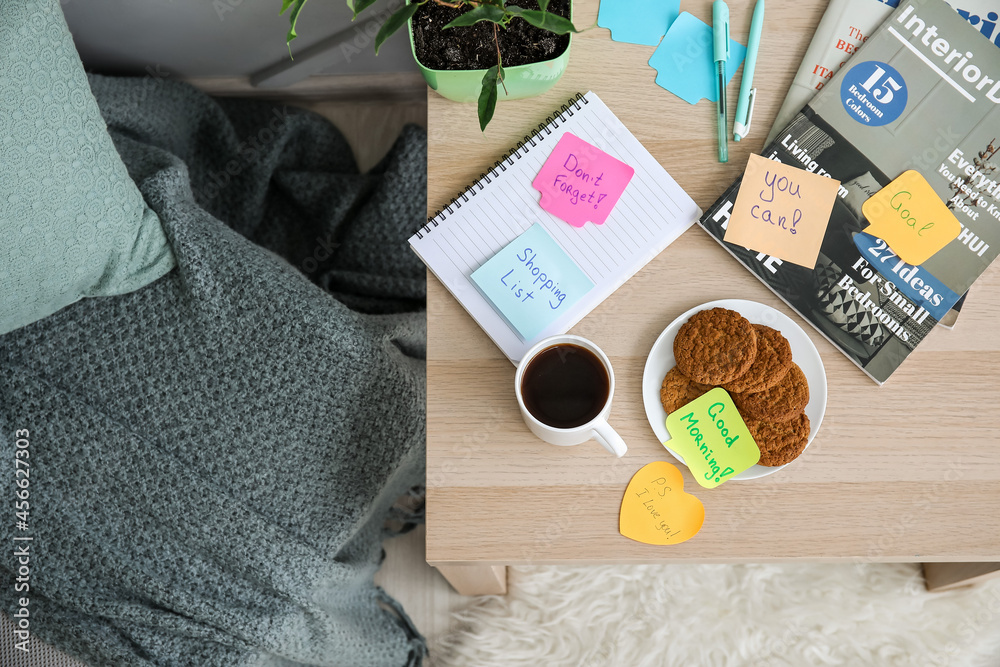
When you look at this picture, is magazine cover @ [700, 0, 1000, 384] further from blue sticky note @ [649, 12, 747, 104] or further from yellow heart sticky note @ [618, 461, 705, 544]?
yellow heart sticky note @ [618, 461, 705, 544]

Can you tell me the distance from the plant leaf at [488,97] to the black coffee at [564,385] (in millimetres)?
212

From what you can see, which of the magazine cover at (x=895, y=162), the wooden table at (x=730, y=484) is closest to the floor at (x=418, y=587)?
the wooden table at (x=730, y=484)

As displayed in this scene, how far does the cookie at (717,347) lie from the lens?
0.59 meters

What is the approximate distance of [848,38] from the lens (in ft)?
2.17

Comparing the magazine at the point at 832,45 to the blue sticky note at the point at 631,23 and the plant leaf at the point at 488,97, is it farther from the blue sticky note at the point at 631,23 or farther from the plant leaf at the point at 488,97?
the plant leaf at the point at 488,97

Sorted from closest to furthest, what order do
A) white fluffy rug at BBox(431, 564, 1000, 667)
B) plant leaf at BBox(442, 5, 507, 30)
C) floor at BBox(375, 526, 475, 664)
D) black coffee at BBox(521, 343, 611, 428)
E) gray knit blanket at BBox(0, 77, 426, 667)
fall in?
1. plant leaf at BBox(442, 5, 507, 30)
2. black coffee at BBox(521, 343, 611, 428)
3. gray knit blanket at BBox(0, 77, 426, 667)
4. white fluffy rug at BBox(431, 564, 1000, 667)
5. floor at BBox(375, 526, 475, 664)

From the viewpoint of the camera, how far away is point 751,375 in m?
0.60

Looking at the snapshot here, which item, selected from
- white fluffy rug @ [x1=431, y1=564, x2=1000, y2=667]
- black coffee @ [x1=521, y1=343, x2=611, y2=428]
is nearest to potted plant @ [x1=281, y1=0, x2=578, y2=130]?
black coffee @ [x1=521, y1=343, x2=611, y2=428]

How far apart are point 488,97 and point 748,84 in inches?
11.2

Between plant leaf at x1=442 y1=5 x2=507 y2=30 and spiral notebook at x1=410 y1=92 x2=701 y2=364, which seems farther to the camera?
spiral notebook at x1=410 y1=92 x2=701 y2=364

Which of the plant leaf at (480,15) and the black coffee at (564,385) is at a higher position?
the plant leaf at (480,15)

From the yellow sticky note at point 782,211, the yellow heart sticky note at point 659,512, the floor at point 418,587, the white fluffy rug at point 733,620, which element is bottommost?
the floor at point 418,587

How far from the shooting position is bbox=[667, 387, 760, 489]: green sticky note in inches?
23.9

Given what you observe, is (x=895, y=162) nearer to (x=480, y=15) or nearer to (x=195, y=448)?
(x=480, y=15)
